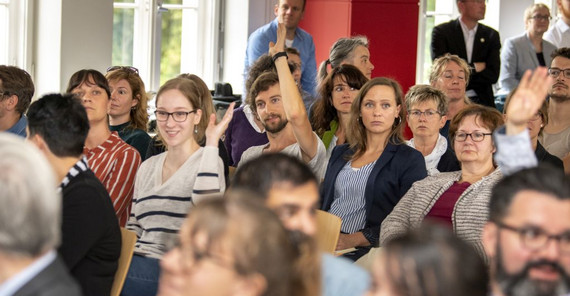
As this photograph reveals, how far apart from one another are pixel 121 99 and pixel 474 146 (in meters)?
2.03

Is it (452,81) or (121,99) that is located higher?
(452,81)

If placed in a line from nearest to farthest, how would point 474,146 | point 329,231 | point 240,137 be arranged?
1. point 329,231
2. point 474,146
3. point 240,137

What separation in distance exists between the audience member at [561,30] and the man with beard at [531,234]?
7.00 meters

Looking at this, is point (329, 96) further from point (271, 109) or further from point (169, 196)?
point (169, 196)

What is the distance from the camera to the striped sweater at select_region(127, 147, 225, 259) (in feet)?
12.5

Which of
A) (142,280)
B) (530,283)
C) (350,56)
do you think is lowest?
(142,280)

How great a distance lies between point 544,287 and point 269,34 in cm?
527

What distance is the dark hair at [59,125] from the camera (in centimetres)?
332

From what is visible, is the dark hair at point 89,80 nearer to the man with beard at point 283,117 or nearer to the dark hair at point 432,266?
the man with beard at point 283,117

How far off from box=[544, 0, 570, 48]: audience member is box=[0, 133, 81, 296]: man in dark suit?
25.3 ft

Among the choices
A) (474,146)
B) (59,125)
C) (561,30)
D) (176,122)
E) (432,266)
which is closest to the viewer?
(432,266)

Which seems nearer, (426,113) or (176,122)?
(176,122)

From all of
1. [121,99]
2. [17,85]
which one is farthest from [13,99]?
[121,99]

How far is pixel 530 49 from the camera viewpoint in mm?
8758
